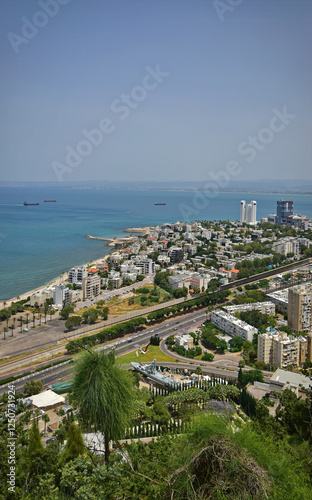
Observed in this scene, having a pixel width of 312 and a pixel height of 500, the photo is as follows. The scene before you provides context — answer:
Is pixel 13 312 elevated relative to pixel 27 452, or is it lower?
lower

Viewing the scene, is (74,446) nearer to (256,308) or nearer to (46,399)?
(46,399)

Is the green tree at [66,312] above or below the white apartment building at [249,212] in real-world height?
below

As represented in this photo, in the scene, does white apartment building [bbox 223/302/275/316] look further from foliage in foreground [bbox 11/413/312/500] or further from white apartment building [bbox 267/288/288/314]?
foliage in foreground [bbox 11/413/312/500]

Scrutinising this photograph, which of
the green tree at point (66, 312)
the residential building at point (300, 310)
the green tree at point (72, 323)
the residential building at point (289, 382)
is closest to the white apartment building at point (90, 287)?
the green tree at point (66, 312)

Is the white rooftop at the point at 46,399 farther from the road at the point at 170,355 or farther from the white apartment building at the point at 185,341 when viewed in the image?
the white apartment building at the point at 185,341

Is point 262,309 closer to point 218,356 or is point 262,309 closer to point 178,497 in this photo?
point 218,356

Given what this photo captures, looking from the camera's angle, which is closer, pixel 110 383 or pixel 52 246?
pixel 110 383

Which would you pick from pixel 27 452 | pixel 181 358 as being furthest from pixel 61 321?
pixel 27 452

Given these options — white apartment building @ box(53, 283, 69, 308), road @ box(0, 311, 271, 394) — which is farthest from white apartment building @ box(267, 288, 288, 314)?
white apartment building @ box(53, 283, 69, 308)
